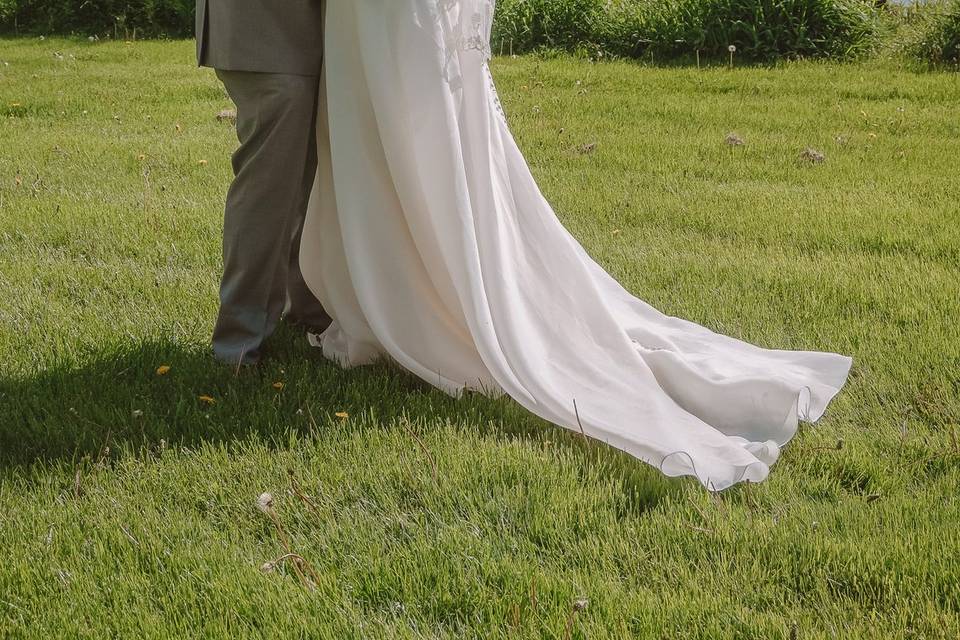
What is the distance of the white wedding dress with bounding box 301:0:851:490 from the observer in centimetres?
322

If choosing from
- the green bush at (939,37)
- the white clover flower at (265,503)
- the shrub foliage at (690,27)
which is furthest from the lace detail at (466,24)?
the green bush at (939,37)

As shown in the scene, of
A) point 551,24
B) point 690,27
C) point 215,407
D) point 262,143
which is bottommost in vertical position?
point 215,407

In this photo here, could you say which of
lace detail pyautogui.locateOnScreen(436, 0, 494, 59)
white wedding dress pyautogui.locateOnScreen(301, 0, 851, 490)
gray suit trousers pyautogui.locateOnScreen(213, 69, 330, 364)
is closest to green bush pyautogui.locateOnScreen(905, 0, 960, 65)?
white wedding dress pyautogui.locateOnScreen(301, 0, 851, 490)

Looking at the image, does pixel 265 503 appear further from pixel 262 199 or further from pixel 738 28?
pixel 738 28

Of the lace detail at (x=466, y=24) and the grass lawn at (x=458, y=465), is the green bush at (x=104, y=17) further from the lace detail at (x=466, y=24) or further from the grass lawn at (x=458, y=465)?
the lace detail at (x=466, y=24)

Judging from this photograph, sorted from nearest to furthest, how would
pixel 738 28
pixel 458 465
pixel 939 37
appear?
pixel 458 465
pixel 939 37
pixel 738 28

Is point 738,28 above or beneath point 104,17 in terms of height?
above

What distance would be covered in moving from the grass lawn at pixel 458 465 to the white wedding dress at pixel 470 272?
5.4 inches

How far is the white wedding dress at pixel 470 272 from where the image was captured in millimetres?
3223

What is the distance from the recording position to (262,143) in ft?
11.3

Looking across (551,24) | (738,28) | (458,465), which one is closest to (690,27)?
(738,28)

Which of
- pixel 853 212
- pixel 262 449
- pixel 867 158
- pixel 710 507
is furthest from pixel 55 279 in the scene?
pixel 867 158

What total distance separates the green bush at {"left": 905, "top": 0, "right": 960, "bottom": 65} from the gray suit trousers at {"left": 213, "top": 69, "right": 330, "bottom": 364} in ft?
24.6

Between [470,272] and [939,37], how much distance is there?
7.66m
